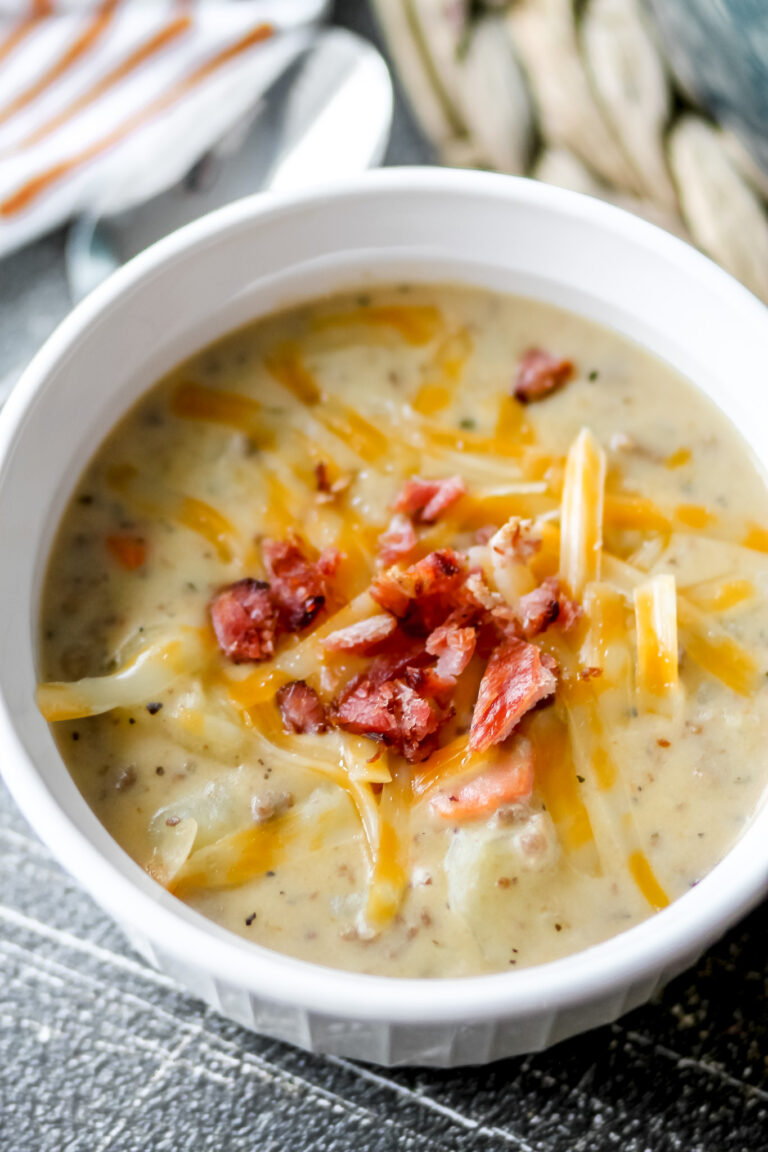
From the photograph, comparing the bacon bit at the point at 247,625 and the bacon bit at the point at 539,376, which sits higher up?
the bacon bit at the point at 247,625

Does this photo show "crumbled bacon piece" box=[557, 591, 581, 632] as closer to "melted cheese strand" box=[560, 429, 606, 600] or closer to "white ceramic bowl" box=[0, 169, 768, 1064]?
"melted cheese strand" box=[560, 429, 606, 600]

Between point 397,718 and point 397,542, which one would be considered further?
point 397,542

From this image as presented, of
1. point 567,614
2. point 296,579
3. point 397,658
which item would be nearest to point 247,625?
point 296,579

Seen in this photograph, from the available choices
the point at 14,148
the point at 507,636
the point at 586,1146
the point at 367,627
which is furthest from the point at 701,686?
the point at 14,148

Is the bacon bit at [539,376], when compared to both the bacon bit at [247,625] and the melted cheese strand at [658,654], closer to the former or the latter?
the melted cheese strand at [658,654]

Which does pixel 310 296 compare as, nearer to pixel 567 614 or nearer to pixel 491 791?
pixel 567 614

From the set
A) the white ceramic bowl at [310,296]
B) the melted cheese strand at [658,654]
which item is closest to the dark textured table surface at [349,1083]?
the white ceramic bowl at [310,296]
